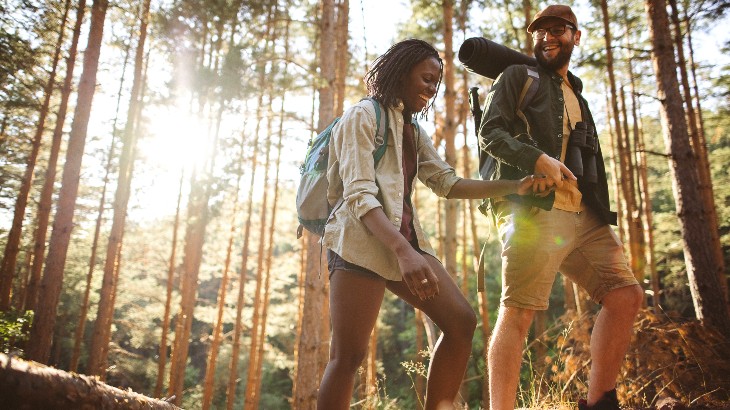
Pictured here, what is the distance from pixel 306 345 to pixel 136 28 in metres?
11.4

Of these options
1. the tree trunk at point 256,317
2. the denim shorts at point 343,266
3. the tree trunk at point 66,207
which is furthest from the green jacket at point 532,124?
the tree trunk at point 256,317

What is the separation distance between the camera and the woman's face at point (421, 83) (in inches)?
87.9

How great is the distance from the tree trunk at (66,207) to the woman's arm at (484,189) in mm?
9053

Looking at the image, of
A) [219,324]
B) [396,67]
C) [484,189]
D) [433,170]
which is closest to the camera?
[396,67]

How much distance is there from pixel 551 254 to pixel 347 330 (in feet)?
3.73

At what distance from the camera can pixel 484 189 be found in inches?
93.3

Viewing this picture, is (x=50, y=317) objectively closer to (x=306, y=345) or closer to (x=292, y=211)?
(x=306, y=345)

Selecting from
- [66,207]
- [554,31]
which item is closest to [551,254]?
[554,31]

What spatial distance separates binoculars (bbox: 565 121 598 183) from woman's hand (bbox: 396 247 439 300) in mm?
1207

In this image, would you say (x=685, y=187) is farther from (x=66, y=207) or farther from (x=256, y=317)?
(x=256, y=317)

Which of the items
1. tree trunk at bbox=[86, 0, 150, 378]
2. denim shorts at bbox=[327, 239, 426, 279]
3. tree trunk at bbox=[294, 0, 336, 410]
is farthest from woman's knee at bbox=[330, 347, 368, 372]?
tree trunk at bbox=[86, 0, 150, 378]

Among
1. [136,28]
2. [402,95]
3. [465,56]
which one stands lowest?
[402,95]

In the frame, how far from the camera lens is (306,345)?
304 inches

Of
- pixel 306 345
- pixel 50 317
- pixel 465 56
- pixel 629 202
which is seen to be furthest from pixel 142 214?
pixel 465 56
